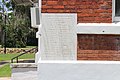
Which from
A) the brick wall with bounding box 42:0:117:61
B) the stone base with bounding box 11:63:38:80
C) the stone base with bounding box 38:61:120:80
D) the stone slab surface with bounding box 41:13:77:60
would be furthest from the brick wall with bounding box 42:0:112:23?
the stone base with bounding box 11:63:38:80

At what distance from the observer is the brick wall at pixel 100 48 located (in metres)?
6.62

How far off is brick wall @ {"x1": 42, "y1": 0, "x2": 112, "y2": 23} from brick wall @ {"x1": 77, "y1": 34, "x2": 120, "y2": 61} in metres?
0.35

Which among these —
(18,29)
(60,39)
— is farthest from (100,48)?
(18,29)

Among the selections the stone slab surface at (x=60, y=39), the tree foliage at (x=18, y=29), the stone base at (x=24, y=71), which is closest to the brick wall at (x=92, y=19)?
the stone slab surface at (x=60, y=39)

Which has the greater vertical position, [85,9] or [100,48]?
[85,9]

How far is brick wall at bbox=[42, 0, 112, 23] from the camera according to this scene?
22.0 feet

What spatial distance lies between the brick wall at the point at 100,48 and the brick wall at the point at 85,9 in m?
0.35

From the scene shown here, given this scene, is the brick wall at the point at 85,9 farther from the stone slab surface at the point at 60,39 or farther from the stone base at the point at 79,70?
the stone base at the point at 79,70

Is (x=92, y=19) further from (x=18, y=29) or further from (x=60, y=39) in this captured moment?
(x=18, y=29)

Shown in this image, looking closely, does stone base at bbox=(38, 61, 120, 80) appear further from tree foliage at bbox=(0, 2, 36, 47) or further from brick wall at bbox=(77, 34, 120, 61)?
tree foliage at bbox=(0, 2, 36, 47)

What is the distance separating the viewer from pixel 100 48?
6.63 meters

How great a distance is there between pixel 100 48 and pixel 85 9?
84 centimetres

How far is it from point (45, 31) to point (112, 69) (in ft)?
4.97

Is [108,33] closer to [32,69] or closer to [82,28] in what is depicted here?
[82,28]
